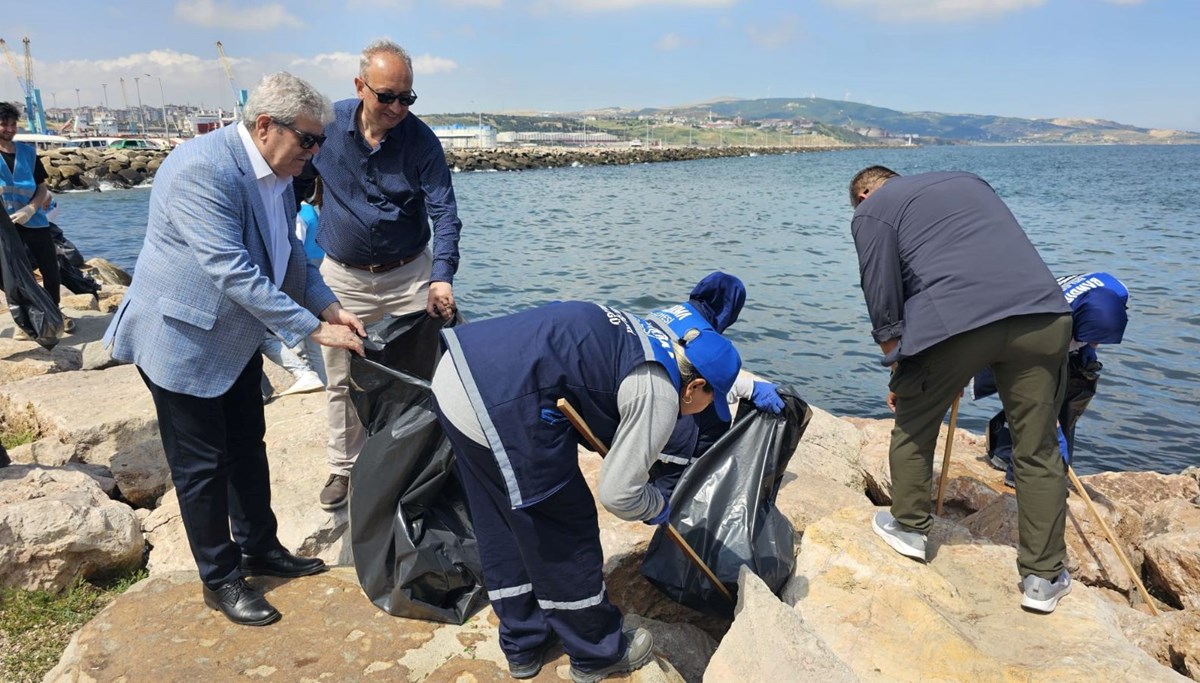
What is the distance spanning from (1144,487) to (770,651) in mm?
4370

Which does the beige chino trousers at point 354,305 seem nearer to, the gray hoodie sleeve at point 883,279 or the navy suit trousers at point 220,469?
the navy suit trousers at point 220,469

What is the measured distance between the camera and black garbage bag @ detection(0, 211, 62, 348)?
6.20m

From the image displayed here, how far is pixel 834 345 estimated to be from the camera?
1024 cm

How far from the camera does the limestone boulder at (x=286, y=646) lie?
8.39ft

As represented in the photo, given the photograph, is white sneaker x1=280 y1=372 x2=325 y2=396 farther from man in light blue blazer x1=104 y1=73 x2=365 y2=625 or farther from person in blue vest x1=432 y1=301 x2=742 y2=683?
person in blue vest x1=432 y1=301 x2=742 y2=683

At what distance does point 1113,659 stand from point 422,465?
257 centimetres

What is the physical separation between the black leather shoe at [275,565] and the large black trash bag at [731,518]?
144 cm

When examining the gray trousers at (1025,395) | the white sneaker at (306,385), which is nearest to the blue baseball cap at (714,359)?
the gray trousers at (1025,395)

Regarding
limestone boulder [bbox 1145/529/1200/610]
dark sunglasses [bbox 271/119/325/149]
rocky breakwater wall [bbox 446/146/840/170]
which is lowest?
rocky breakwater wall [bbox 446/146/840/170]

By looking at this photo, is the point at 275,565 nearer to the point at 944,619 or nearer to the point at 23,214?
the point at 944,619

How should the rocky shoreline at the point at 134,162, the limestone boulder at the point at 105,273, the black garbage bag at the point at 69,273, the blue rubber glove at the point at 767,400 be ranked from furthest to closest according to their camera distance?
1. the rocky shoreline at the point at 134,162
2. the limestone boulder at the point at 105,273
3. the black garbage bag at the point at 69,273
4. the blue rubber glove at the point at 767,400

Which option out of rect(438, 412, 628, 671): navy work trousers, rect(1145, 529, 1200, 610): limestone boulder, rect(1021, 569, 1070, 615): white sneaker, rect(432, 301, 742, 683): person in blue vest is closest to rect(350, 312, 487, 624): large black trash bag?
rect(438, 412, 628, 671): navy work trousers

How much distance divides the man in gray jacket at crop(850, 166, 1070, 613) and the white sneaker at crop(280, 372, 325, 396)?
3.92 metres

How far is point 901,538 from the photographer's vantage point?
346 cm
